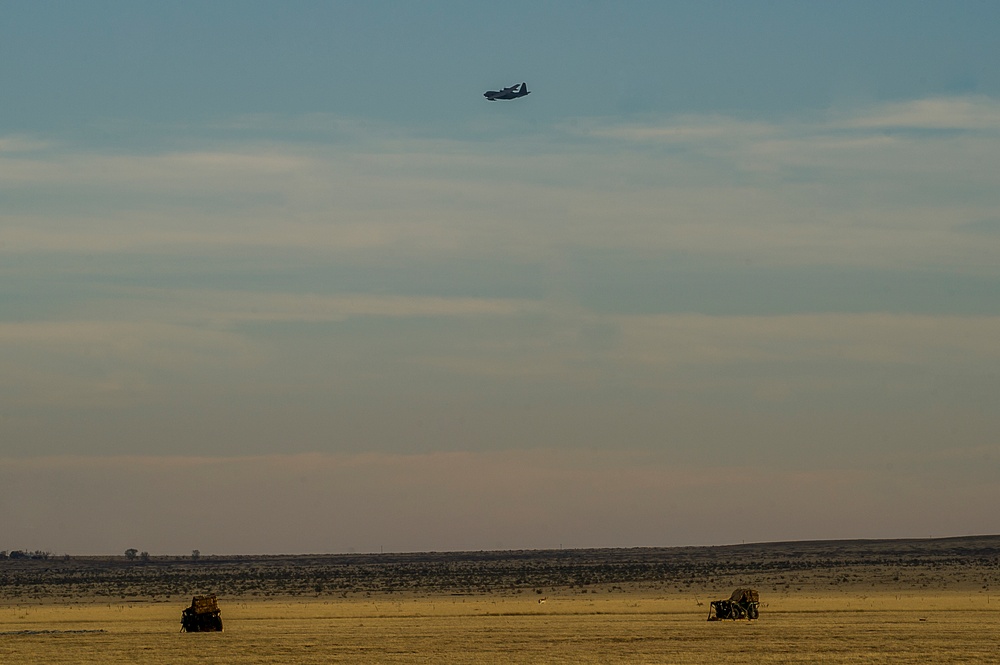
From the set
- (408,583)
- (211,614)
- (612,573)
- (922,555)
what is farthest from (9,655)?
(922,555)

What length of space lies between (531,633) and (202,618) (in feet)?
50.5

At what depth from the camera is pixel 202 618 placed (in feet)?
213

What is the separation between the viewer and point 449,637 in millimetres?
60812

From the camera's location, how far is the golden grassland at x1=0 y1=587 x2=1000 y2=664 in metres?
51.2

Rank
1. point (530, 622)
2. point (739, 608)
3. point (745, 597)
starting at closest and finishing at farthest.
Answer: point (739, 608) → point (745, 597) → point (530, 622)

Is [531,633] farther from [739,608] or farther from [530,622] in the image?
[739,608]

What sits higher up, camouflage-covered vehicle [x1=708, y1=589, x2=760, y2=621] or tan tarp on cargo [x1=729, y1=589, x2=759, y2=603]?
tan tarp on cargo [x1=729, y1=589, x2=759, y2=603]

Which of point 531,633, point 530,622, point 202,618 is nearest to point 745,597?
point 530,622

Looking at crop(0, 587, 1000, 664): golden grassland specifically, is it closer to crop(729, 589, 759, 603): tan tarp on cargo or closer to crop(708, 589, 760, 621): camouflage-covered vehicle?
crop(708, 589, 760, 621): camouflage-covered vehicle

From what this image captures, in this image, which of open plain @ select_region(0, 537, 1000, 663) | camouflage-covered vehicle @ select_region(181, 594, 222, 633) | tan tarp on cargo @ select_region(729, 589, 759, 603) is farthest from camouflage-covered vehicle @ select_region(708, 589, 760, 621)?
camouflage-covered vehicle @ select_region(181, 594, 222, 633)

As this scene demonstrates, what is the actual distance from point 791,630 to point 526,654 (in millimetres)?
15129

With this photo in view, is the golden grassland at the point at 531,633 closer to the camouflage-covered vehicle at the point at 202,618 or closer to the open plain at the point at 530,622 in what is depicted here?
the open plain at the point at 530,622

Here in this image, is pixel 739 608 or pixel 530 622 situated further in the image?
pixel 530 622

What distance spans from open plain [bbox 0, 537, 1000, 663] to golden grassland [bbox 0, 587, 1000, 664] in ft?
0.34
